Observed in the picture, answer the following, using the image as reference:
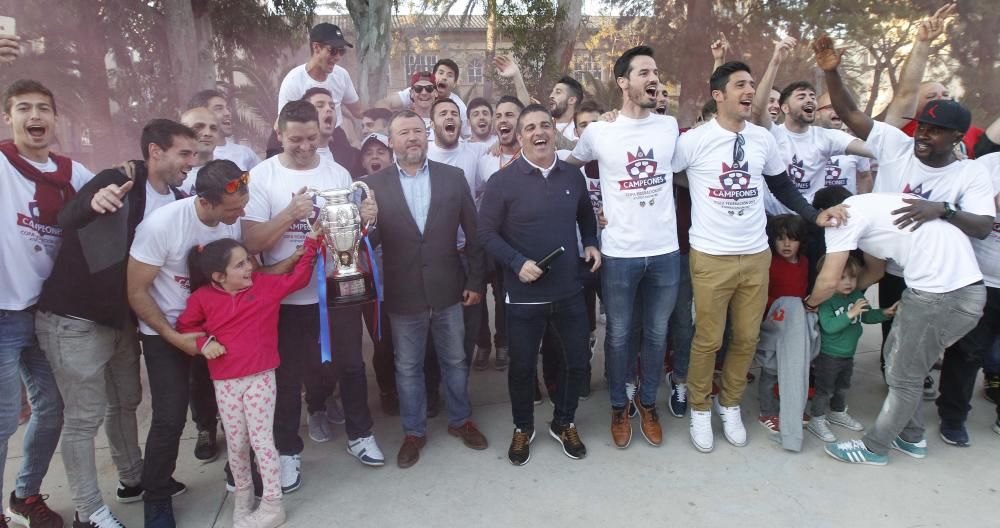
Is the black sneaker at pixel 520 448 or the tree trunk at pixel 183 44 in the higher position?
the tree trunk at pixel 183 44

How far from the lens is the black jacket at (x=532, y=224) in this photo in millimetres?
3389

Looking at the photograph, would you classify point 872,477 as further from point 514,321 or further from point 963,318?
point 514,321

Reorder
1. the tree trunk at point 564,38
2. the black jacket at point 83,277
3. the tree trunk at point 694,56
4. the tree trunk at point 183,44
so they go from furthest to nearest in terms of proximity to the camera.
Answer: the tree trunk at point 694,56, the tree trunk at point 564,38, the tree trunk at point 183,44, the black jacket at point 83,277

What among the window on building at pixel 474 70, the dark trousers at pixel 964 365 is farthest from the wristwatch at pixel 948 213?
the window on building at pixel 474 70

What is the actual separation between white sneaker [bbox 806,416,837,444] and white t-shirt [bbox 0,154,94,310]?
4.44m

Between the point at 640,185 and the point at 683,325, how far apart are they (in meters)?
1.16

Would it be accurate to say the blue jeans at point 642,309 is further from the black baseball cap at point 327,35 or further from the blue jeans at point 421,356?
the black baseball cap at point 327,35

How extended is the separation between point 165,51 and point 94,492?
1459 centimetres

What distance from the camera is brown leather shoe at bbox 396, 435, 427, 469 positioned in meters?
3.52

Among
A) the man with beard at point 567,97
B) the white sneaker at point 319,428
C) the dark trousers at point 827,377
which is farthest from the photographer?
the man with beard at point 567,97

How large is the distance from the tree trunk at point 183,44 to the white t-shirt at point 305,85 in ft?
28.5

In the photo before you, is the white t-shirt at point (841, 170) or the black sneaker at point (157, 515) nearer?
the black sneaker at point (157, 515)

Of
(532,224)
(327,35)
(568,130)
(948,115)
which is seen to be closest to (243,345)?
(532,224)

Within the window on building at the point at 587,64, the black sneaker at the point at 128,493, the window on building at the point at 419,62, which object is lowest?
the black sneaker at the point at 128,493
